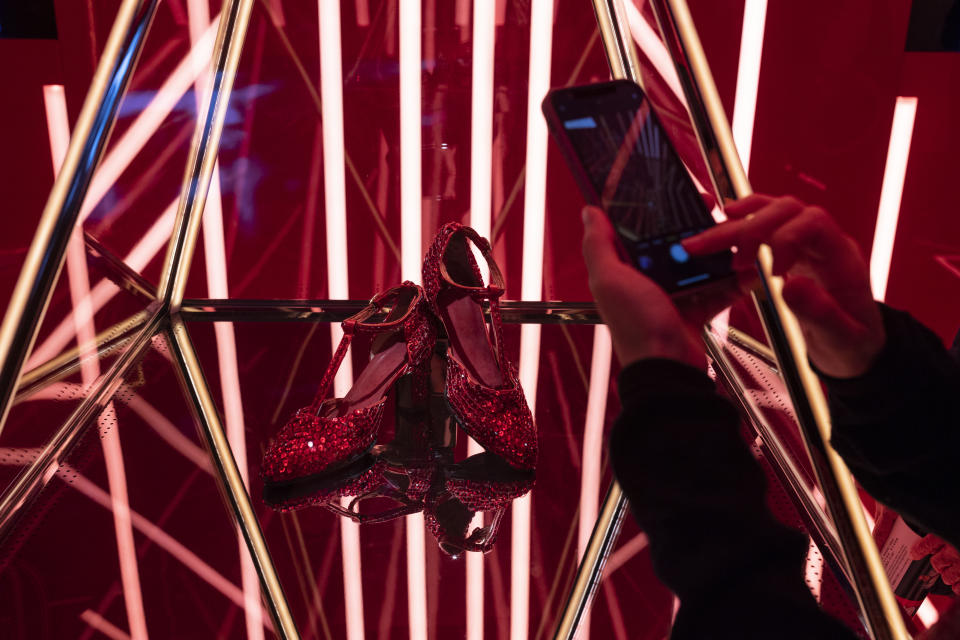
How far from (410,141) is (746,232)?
29.8 inches

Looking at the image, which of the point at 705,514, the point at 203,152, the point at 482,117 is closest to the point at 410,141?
the point at 482,117

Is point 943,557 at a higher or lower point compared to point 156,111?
lower

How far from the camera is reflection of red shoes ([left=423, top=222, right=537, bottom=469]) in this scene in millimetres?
526

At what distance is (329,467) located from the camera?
507mm

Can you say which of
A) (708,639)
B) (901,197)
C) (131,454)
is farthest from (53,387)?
(901,197)

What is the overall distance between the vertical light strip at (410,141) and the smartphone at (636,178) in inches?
25.5

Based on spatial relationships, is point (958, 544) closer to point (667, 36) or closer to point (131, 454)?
point (667, 36)

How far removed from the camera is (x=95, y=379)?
0.60 meters

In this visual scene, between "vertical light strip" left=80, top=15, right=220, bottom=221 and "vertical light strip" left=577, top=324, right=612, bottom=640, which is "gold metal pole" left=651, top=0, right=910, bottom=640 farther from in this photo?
"vertical light strip" left=80, top=15, right=220, bottom=221

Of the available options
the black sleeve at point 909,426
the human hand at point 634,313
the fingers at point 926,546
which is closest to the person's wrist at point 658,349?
the human hand at point 634,313

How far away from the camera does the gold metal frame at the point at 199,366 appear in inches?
11.2

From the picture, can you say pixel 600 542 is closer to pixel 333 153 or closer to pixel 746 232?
pixel 746 232

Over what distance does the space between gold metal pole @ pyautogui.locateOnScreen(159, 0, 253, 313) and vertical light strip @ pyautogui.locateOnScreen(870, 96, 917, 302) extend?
2.85 ft

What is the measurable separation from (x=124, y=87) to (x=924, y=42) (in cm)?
96
